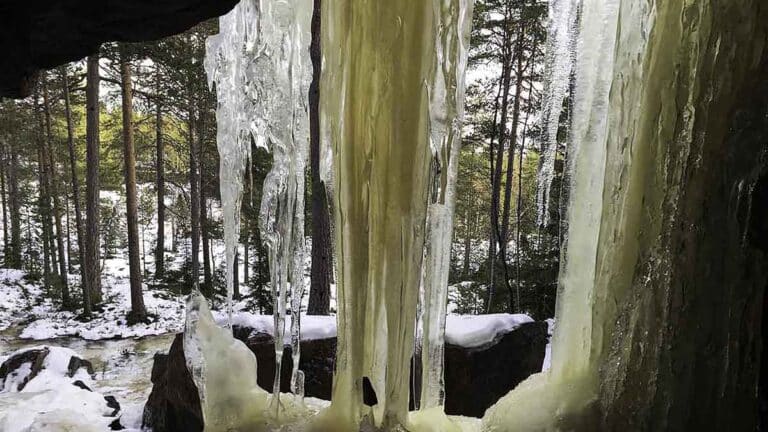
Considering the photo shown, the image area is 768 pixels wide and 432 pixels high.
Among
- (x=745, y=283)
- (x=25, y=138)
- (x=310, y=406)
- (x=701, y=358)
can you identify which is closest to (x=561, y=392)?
(x=701, y=358)

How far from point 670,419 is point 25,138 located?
16837 millimetres

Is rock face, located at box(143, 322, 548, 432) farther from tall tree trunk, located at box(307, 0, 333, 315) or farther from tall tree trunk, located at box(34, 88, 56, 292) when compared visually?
tall tree trunk, located at box(34, 88, 56, 292)

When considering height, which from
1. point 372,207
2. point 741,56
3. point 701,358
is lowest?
point 701,358

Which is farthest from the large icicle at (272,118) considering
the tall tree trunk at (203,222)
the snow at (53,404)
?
the tall tree trunk at (203,222)

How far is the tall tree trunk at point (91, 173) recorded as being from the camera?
1009 centimetres

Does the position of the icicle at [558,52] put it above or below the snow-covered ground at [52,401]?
above

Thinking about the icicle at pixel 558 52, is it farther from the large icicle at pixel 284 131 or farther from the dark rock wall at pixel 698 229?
the large icicle at pixel 284 131

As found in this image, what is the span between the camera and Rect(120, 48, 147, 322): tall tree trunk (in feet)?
34.2

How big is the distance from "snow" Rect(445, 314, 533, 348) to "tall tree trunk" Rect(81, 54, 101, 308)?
8871 millimetres

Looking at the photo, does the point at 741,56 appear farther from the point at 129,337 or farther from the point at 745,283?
the point at 129,337

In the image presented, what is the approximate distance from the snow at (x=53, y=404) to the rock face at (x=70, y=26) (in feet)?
10.3

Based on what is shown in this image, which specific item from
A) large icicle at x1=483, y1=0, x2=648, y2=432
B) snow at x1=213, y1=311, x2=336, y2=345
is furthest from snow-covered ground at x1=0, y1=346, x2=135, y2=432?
large icicle at x1=483, y1=0, x2=648, y2=432

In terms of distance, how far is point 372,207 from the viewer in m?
2.37

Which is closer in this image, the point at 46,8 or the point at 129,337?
the point at 46,8
